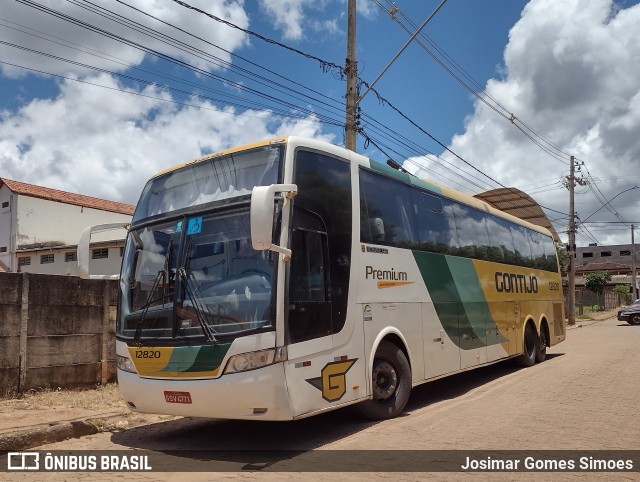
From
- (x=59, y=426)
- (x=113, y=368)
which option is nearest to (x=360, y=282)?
(x=59, y=426)

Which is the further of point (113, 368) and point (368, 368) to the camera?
point (113, 368)

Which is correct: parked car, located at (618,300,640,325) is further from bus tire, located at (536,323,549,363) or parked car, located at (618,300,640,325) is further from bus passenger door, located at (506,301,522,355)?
bus passenger door, located at (506,301,522,355)

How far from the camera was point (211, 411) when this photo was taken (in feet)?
18.5

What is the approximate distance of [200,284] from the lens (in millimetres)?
5941

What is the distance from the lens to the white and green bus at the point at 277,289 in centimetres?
560

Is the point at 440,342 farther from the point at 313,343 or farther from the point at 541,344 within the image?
the point at 541,344

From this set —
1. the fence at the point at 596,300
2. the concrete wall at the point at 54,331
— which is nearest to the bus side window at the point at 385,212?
the concrete wall at the point at 54,331

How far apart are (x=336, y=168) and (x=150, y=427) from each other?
426 cm

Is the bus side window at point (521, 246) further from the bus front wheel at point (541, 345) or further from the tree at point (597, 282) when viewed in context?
the tree at point (597, 282)

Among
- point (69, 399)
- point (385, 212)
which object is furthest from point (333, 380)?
point (69, 399)

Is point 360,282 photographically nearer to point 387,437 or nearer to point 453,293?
point 387,437

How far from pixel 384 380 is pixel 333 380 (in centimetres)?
138

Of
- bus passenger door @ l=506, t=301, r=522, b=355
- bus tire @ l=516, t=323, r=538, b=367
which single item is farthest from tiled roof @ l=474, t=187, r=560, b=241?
bus passenger door @ l=506, t=301, r=522, b=355

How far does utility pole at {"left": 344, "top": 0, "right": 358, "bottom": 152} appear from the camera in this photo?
13.0m
